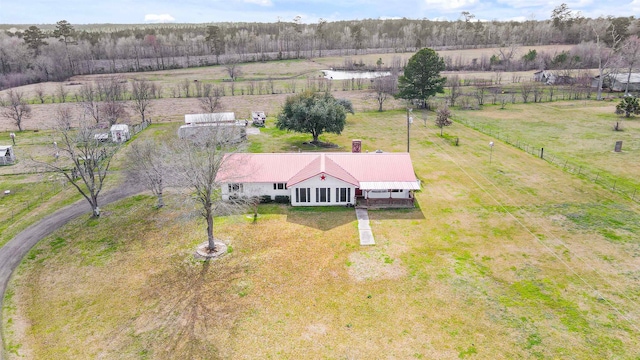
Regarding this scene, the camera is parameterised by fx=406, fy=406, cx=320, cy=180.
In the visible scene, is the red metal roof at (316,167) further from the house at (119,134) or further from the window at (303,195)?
the house at (119,134)

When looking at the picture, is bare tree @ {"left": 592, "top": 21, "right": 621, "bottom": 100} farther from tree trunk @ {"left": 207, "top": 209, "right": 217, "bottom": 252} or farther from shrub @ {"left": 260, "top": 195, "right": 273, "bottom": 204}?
tree trunk @ {"left": 207, "top": 209, "right": 217, "bottom": 252}

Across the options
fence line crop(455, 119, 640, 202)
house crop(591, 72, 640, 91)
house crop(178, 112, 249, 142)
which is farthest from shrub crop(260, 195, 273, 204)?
house crop(591, 72, 640, 91)

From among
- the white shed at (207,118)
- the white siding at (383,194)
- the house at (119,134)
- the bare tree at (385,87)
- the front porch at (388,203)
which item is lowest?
the front porch at (388,203)

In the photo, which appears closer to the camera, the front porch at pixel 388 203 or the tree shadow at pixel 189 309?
the tree shadow at pixel 189 309

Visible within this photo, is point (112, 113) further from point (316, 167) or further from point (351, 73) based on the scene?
point (351, 73)

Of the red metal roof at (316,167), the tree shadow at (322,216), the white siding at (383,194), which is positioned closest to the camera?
the tree shadow at (322,216)

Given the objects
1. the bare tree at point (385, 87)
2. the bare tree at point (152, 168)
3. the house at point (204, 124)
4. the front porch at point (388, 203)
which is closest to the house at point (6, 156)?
the house at point (204, 124)

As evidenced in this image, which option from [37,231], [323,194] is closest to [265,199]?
[323,194]
